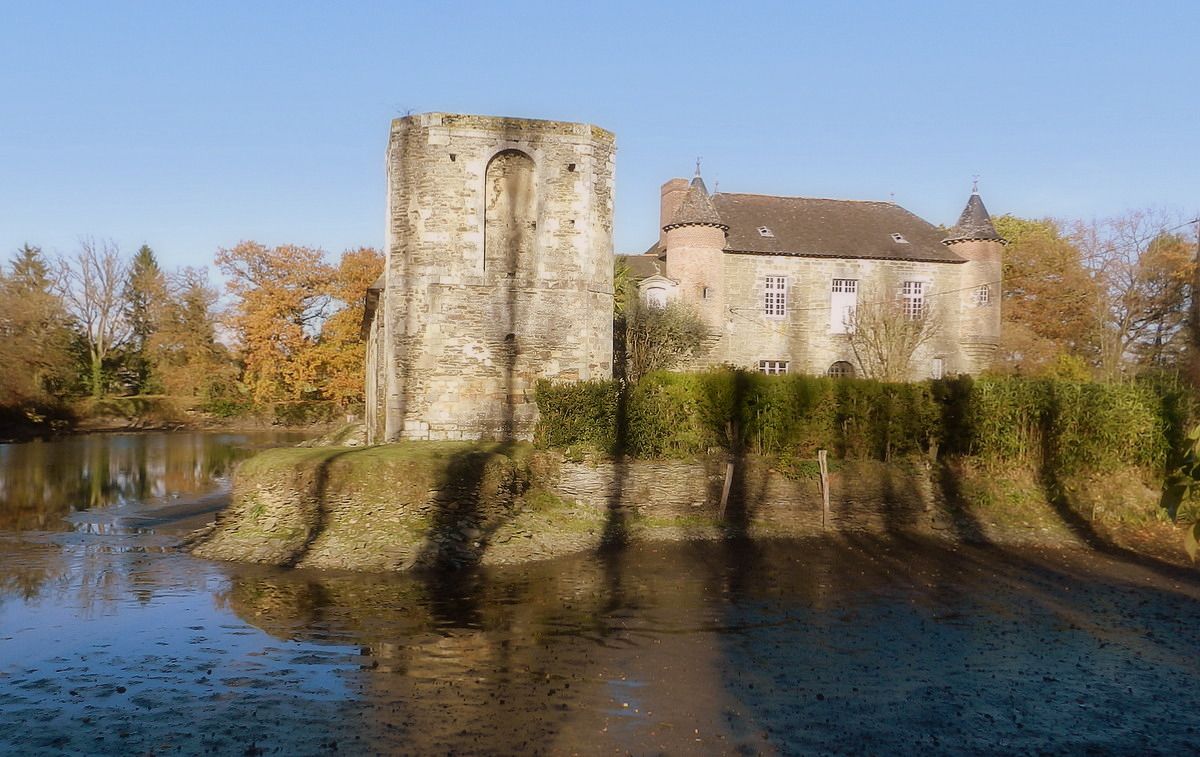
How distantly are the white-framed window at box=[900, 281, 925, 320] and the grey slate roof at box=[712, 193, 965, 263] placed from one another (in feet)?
3.46

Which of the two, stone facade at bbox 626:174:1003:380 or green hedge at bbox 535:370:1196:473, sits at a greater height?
stone facade at bbox 626:174:1003:380

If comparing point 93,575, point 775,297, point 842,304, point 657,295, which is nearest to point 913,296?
point 842,304

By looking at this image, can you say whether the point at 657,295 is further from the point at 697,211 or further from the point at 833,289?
the point at 833,289

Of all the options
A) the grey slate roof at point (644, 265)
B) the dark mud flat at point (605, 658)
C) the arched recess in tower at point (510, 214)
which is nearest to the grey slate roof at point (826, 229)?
the grey slate roof at point (644, 265)

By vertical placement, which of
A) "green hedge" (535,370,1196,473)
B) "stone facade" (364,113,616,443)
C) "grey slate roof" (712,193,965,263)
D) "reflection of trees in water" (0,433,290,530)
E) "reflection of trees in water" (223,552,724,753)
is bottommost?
"reflection of trees in water" (223,552,724,753)

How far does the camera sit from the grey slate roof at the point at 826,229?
36.1 m

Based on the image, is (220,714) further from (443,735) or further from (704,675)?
(704,675)

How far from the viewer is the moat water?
7781 millimetres

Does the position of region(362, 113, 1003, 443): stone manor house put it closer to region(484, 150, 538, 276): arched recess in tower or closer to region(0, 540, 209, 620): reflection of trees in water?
region(484, 150, 538, 276): arched recess in tower

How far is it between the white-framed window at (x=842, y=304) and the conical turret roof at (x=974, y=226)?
183 inches

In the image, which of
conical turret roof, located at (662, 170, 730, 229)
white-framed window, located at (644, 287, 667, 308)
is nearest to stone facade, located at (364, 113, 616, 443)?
white-framed window, located at (644, 287, 667, 308)

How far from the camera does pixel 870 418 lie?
20406mm

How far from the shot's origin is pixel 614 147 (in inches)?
883

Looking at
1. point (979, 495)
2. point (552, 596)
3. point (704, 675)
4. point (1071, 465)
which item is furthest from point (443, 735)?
point (1071, 465)
